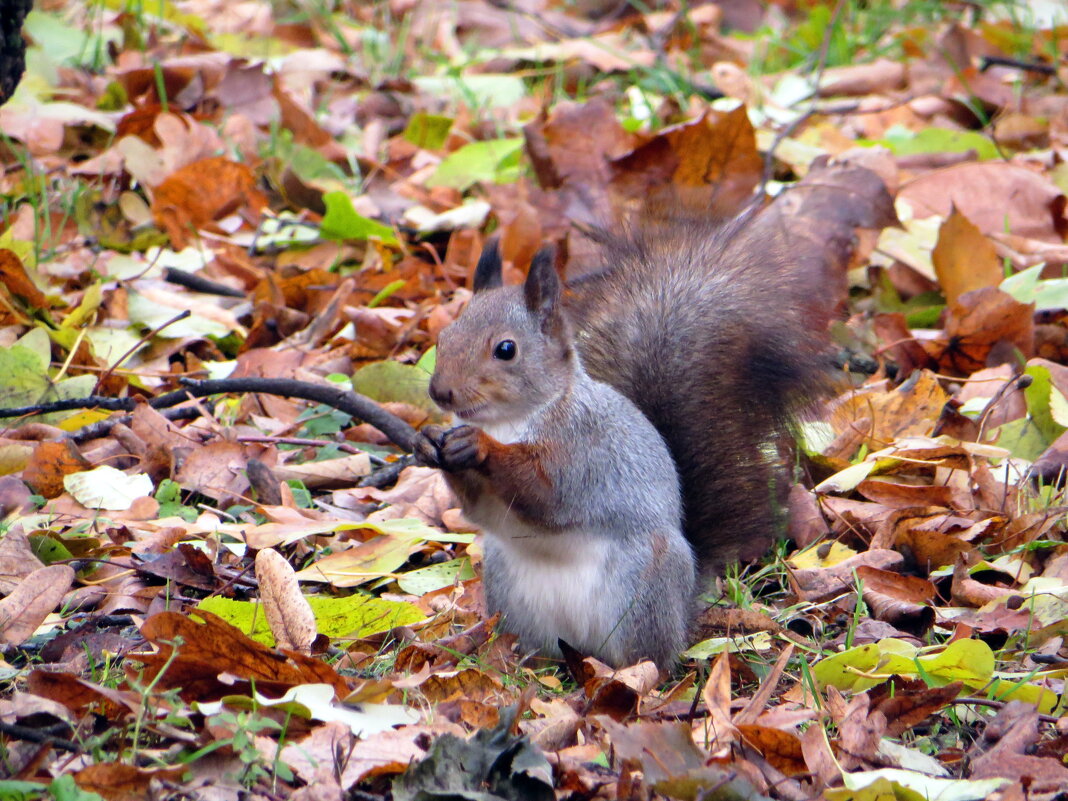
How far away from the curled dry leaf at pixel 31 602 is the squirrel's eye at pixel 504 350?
788mm

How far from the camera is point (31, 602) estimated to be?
6.40 feet

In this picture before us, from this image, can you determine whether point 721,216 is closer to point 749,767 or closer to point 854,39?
point 749,767

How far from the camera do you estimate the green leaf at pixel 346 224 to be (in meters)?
3.40

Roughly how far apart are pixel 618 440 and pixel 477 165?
2075mm

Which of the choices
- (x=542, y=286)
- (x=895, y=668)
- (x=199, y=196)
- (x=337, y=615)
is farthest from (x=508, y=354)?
(x=199, y=196)

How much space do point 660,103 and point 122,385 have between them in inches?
92.6

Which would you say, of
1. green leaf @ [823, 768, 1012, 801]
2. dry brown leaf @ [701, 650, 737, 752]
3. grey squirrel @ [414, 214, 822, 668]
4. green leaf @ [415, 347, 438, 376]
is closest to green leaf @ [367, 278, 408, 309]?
green leaf @ [415, 347, 438, 376]

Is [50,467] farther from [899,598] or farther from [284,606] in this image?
[899,598]

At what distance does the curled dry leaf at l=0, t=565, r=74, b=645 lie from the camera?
192cm

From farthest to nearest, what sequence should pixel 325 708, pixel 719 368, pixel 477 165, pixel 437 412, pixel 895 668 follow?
pixel 477 165 < pixel 437 412 < pixel 719 368 < pixel 895 668 < pixel 325 708

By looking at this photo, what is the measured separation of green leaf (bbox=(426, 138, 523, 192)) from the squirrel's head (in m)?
1.86

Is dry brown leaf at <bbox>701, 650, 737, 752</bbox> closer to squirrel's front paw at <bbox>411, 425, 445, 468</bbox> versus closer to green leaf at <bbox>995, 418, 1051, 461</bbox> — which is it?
squirrel's front paw at <bbox>411, 425, 445, 468</bbox>

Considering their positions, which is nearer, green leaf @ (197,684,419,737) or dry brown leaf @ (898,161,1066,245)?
green leaf @ (197,684,419,737)

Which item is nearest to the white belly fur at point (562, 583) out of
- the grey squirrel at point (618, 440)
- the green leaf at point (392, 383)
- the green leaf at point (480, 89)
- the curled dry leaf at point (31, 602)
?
the grey squirrel at point (618, 440)
